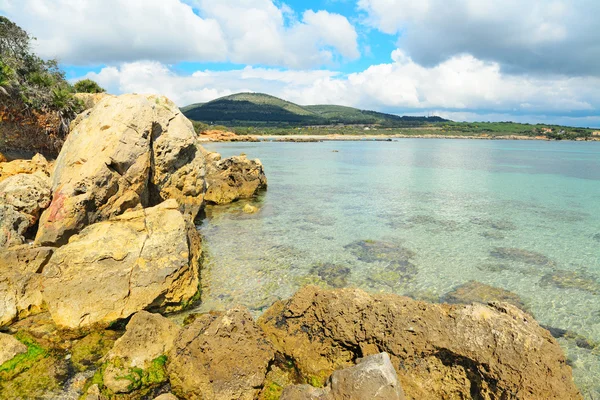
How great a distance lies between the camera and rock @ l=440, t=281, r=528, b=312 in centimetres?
985

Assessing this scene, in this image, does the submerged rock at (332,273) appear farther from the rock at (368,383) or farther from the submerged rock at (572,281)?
the submerged rock at (572,281)

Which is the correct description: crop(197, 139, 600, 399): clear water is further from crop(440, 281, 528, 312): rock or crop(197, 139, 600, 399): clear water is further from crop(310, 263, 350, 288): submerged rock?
crop(440, 281, 528, 312): rock

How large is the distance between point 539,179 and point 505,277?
105 ft

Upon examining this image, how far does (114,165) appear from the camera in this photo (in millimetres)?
11719

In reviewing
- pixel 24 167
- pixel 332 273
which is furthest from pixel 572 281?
pixel 24 167

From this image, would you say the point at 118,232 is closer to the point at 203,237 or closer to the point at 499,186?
the point at 203,237

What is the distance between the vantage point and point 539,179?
36781mm

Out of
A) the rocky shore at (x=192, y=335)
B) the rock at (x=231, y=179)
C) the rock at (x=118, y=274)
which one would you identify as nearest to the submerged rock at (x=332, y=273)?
the rocky shore at (x=192, y=335)

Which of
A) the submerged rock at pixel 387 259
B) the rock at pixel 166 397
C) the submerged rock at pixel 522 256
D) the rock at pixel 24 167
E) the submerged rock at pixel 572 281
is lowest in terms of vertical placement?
the submerged rock at pixel 387 259

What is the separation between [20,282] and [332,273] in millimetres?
8502

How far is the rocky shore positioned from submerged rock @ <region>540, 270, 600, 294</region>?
2.26m

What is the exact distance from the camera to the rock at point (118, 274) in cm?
783

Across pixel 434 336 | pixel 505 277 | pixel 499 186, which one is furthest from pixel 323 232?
pixel 499 186

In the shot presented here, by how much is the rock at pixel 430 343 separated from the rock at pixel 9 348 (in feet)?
15.4
